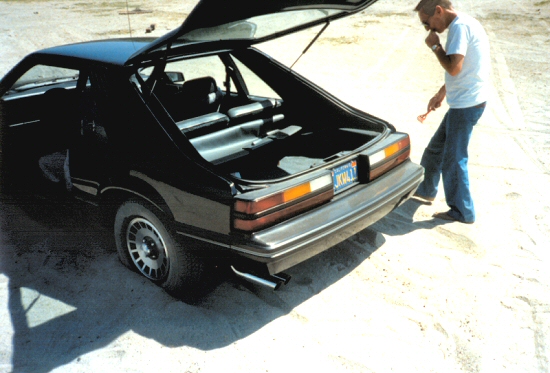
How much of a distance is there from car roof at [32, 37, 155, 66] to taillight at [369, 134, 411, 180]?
1.78 m

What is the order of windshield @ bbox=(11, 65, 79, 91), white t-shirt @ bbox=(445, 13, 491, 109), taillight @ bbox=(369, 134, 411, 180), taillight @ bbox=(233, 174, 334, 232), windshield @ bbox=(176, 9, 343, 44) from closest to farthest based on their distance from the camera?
taillight @ bbox=(233, 174, 334, 232), windshield @ bbox=(176, 9, 343, 44), taillight @ bbox=(369, 134, 411, 180), white t-shirt @ bbox=(445, 13, 491, 109), windshield @ bbox=(11, 65, 79, 91)

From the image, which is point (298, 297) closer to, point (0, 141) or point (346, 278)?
point (346, 278)

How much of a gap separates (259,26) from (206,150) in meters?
0.98

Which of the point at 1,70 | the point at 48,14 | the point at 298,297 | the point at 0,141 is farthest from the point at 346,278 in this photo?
the point at 48,14

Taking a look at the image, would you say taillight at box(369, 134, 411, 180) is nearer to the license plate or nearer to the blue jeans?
the license plate

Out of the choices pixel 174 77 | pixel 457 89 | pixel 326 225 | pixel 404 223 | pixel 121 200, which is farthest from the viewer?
pixel 174 77

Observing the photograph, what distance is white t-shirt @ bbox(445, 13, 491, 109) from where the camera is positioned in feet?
12.8

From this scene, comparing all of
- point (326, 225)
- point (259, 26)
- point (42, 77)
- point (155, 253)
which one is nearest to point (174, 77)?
point (42, 77)

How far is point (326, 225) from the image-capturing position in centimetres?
305

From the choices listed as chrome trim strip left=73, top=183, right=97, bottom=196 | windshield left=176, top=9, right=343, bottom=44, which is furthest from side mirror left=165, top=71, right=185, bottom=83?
chrome trim strip left=73, top=183, right=97, bottom=196

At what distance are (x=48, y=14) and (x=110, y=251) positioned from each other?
1634 cm

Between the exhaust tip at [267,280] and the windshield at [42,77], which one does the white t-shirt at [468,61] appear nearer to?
the exhaust tip at [267,280]

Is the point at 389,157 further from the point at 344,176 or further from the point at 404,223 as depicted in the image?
the point at 404,223

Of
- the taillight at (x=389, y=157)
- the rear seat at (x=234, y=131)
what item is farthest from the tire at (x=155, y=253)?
the taillight at (x=389, y=157)
